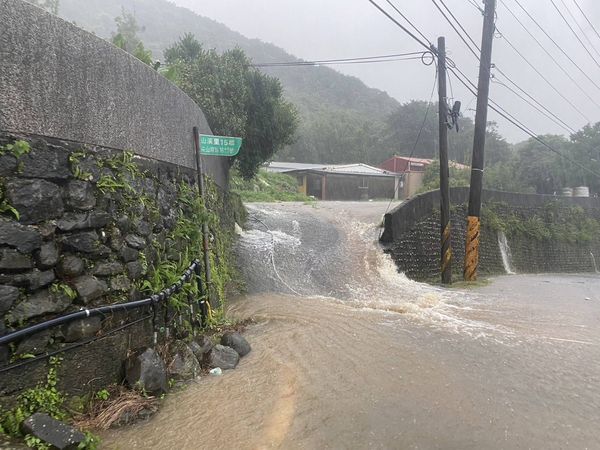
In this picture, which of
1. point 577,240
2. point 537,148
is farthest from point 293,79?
point 577,240

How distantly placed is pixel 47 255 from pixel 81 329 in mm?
694

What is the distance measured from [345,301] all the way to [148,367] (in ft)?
17.9

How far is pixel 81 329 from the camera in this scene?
3.96 metres

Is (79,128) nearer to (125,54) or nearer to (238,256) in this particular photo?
(125,54)

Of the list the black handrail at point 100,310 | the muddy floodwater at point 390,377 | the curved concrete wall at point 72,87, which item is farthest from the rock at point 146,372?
the curved concrete wall at point 72,87

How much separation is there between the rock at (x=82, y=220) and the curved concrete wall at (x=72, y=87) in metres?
0.69

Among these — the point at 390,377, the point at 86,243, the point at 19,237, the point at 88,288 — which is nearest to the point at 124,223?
the point at 86,243

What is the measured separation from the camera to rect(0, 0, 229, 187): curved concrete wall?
11.9 ft

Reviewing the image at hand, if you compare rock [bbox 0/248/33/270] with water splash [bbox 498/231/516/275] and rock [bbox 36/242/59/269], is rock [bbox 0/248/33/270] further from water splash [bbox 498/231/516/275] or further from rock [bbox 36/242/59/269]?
water splash [bbox 498/231/516/275]

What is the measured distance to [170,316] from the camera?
534cm

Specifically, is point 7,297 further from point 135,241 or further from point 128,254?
point 135,241

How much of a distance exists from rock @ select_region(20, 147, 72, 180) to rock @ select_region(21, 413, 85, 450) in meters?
1.83

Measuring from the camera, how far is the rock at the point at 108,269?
425cm

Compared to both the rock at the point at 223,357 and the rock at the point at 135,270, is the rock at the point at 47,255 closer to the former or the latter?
the rock at the point at 135,270
